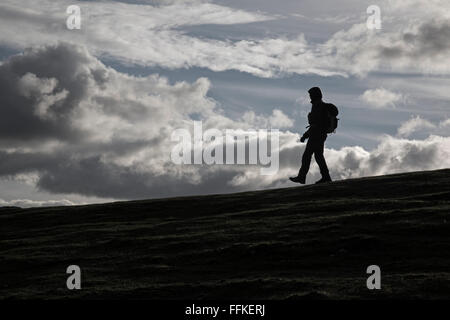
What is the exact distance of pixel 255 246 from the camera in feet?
86.1

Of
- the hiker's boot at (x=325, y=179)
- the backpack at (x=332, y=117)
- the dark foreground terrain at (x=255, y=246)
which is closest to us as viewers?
the dark foreground terrain at (x=255, y=246)

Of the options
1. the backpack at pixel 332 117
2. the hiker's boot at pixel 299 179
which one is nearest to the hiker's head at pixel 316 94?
the backpack at pixel 332 117

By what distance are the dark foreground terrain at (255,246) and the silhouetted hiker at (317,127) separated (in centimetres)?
164

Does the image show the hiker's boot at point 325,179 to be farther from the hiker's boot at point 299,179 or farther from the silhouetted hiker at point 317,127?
the hiker's boot at point 299,179

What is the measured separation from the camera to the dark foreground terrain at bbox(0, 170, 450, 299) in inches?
831

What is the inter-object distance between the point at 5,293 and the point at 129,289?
15.3ft

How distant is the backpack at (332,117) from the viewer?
129 feet

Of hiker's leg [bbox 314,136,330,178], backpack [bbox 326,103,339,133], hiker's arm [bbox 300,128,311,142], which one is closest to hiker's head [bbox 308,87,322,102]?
backpack [bbox 326,103,339,133]

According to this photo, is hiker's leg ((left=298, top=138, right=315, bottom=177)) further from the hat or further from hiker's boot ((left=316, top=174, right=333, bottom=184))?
the hat

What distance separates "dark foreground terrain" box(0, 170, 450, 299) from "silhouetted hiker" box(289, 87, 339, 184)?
164 cm

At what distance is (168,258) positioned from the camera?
2641 centimetres

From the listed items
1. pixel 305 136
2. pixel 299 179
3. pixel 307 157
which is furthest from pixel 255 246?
pixel 305 136
